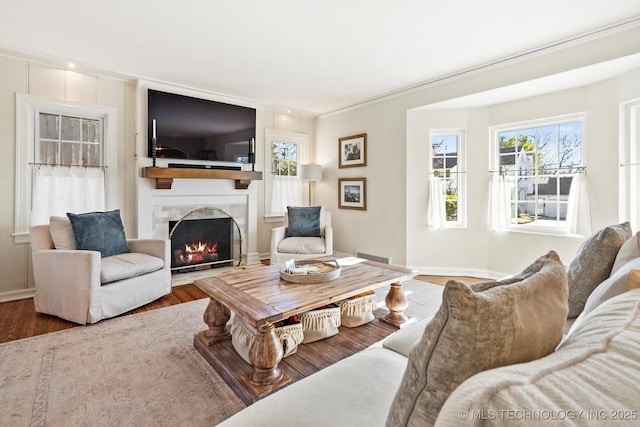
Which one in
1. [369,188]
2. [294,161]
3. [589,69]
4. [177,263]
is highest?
[589,69]

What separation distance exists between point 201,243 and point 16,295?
1966mm

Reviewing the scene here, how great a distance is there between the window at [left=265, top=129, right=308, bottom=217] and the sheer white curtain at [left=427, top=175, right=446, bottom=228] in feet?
7.51

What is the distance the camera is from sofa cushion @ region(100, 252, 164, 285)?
9.26ft

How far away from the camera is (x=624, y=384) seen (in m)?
0.44

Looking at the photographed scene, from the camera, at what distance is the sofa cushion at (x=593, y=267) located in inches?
60.1

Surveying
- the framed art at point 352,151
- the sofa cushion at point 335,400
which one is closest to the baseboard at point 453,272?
the framed art at point 352,151

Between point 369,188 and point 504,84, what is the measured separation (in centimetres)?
215

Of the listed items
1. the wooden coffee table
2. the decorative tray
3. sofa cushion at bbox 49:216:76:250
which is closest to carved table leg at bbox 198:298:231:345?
the wooden coffee table

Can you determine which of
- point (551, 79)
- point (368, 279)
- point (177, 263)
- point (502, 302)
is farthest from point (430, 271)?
point (502, 302)

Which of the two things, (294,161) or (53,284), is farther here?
(294,161)

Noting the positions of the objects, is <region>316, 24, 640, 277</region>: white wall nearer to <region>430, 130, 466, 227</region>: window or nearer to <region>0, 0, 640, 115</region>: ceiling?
<region>430, 130, 466, 227</region>: window

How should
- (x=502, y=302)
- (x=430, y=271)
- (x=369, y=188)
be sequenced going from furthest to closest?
(x=369, y=188) < (x=430, y=271) < (x=502, y=302)

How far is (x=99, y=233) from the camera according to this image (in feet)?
10.2

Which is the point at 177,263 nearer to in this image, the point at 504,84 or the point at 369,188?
the point at 369,188
